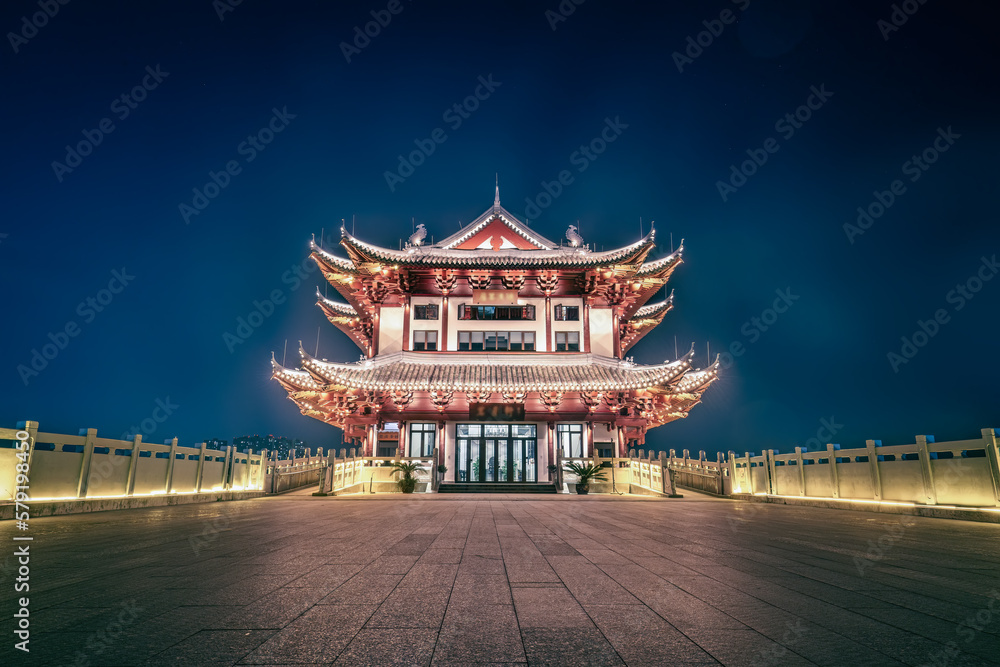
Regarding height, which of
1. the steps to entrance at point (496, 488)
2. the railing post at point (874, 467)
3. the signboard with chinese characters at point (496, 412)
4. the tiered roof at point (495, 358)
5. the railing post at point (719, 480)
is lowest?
the steps to entrance at point (496, 488)

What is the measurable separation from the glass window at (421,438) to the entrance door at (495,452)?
1.09m

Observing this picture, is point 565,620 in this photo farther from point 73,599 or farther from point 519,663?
point 73,599

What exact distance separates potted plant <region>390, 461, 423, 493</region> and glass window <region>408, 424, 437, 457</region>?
110 inches

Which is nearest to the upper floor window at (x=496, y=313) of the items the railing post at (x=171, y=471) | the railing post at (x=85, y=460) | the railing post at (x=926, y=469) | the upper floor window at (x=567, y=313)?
the upper floor window at (x=567, y=313)

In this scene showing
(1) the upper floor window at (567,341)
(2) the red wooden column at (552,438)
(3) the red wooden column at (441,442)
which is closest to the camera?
(3) the red wooden column at (441,442)

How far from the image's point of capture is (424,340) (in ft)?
74.8

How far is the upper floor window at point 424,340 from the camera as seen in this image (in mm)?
22706

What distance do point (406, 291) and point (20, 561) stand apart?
1943cm

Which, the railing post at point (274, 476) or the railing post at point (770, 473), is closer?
the railing post at point (770, 473)

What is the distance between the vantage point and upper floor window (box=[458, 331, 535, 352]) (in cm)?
2256

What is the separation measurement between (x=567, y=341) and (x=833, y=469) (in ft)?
40.0

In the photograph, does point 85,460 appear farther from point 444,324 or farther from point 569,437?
point 569,437

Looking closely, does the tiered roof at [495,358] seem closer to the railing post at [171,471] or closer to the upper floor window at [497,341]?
the upper floor window at [497,341]

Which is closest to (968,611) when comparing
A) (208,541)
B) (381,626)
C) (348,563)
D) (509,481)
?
(381,626)
